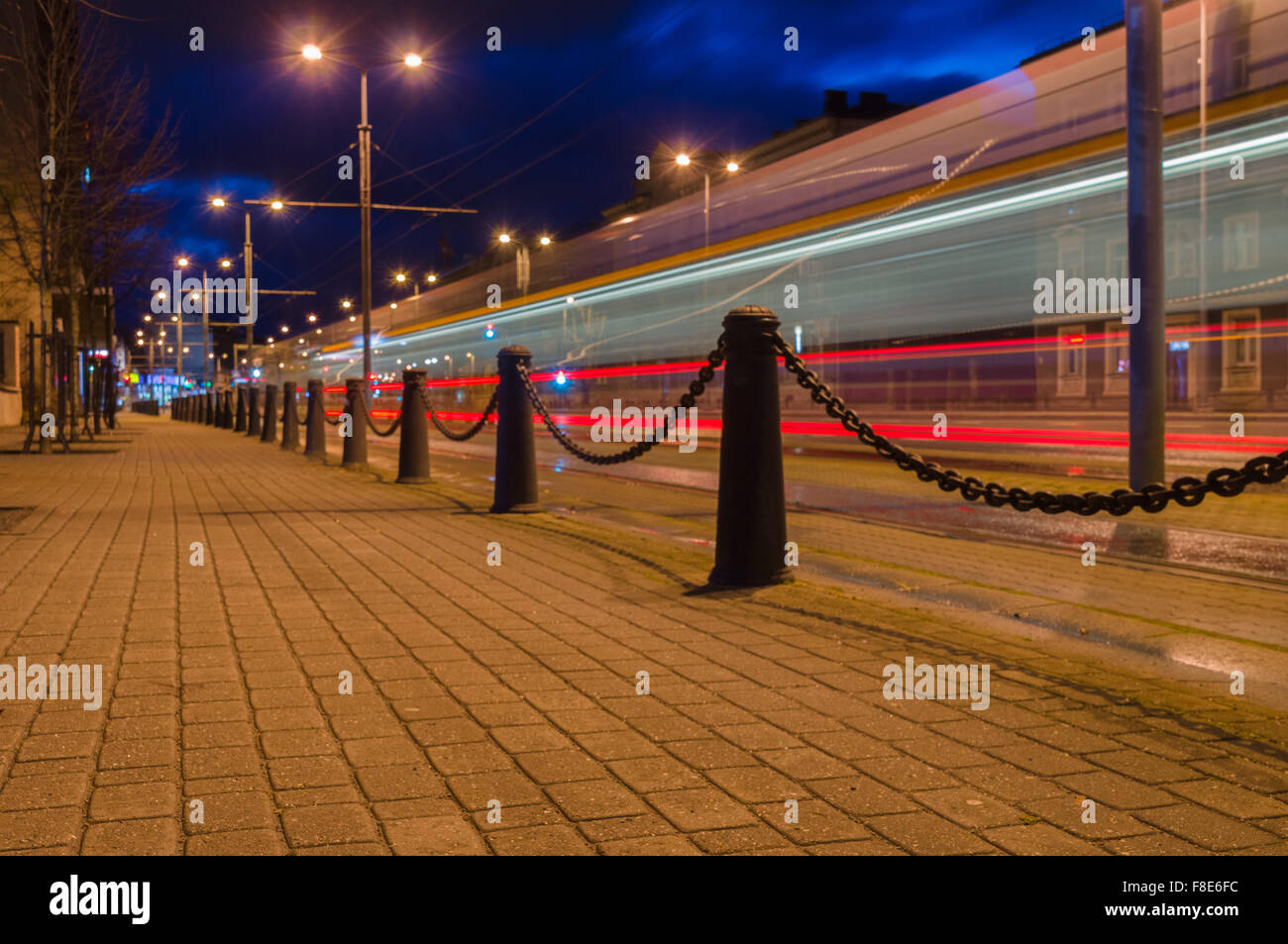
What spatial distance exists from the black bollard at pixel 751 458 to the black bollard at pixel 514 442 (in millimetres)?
3977

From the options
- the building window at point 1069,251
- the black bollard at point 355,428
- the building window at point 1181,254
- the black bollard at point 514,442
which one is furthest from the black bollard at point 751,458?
the black bollard at point 355,428

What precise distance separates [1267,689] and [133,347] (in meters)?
154

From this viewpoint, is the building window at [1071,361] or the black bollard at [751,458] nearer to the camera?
the black bollard at [751,458]

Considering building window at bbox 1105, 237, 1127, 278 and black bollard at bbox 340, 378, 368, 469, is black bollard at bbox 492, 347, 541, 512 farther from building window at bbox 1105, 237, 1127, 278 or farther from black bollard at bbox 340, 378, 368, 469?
black bollard at bbox 340, 378, 368, 469

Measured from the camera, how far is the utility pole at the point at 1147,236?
32.1 feet

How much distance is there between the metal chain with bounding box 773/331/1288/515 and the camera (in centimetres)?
404

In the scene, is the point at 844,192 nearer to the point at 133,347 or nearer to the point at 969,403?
the point at 969,403

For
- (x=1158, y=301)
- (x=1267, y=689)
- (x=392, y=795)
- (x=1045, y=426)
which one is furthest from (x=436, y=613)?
(x=1045, y=426)

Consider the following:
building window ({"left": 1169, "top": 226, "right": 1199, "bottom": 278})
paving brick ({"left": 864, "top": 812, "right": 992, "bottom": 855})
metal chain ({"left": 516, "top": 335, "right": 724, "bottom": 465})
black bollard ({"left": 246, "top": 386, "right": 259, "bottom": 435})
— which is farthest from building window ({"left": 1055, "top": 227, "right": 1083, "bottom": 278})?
black bollard ({"left": 246, "top": 386, "right": 259, "bottom": 435})

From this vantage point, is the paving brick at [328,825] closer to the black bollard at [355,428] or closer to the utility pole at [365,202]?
the black bollard at [355,428]

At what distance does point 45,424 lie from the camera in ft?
59.0

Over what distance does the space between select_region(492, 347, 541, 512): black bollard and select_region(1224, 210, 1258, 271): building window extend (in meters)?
6.16

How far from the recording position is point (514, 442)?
9.78 meters
